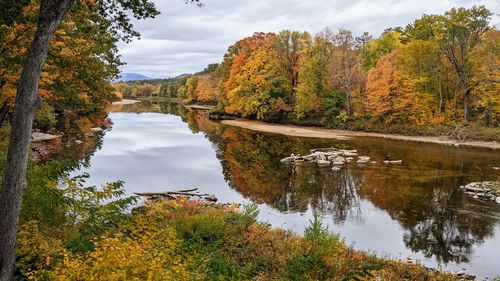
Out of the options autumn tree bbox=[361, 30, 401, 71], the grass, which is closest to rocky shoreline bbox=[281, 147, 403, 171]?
the grass

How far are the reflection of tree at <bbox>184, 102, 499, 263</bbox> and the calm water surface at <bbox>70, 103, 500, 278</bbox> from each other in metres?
0.05

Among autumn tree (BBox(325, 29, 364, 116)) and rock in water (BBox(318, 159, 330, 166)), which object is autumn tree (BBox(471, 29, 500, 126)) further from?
rock in water (BBox(318, 159, 330, 166))

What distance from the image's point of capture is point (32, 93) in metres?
7.01

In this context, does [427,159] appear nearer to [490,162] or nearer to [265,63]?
[490,162]

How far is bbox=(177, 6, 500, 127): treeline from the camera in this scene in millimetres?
43562

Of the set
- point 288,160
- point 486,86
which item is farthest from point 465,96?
point 288,160

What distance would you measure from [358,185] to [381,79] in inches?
1084

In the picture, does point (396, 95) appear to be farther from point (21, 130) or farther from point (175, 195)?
point (21, 130)

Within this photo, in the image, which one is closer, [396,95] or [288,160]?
[288,160]

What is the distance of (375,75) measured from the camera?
48.9 metres

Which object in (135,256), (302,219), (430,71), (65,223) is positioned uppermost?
(430,71)

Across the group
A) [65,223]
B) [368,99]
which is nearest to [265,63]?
[368,99]

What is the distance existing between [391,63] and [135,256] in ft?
156

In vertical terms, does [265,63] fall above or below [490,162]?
above
